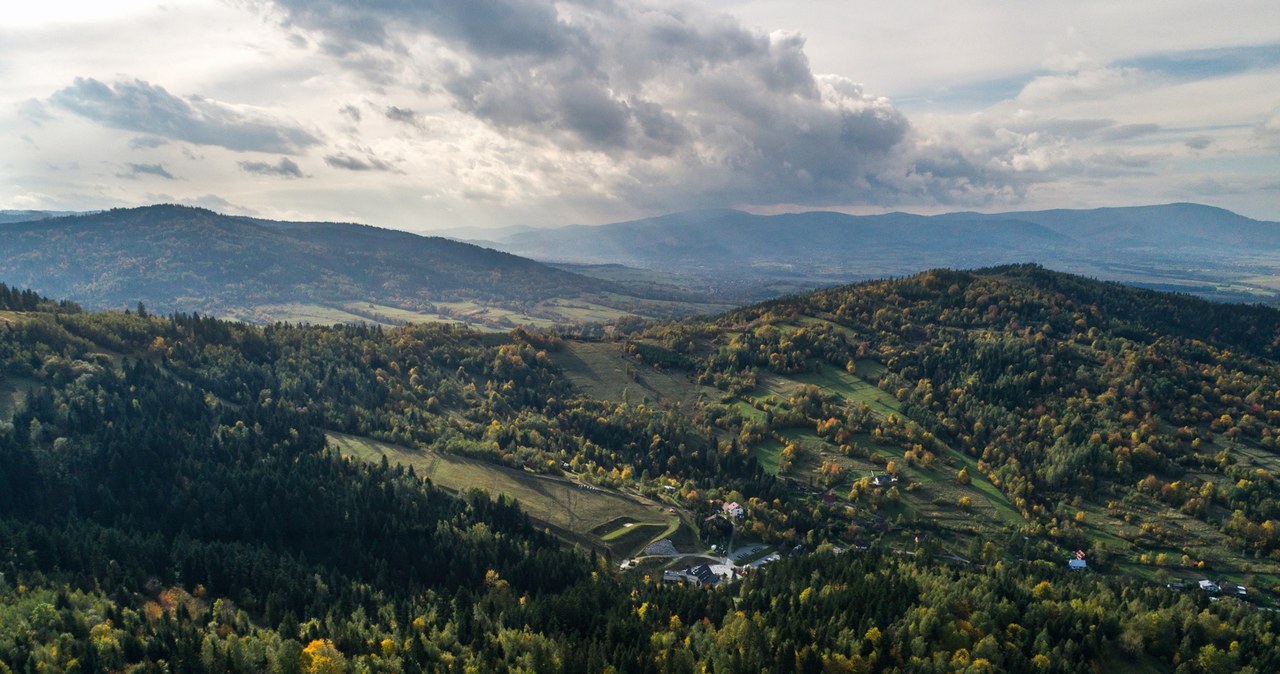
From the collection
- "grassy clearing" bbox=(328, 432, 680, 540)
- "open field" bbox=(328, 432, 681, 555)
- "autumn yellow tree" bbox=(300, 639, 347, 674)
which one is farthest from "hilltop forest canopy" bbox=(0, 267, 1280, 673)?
"grassy clearing" bbox=(328, 432, 680, 540)

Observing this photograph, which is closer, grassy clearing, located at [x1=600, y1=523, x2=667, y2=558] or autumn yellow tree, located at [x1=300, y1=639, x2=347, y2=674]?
autumn yellow tree, located at [x1=300, y1=639, x2=347, y2=674]

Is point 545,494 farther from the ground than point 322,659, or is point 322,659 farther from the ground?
point 322,659

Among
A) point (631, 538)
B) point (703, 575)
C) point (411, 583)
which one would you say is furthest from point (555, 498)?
point (411, 583)

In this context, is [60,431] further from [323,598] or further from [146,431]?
[323,598]

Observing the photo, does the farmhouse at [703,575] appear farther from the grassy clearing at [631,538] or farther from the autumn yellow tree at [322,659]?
the autumn yellow tree at [322,659]

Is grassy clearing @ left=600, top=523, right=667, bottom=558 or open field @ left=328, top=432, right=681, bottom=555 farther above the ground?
open field @ left=328, top=432, right=681, bottom=555

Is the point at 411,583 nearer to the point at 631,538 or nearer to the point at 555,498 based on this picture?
the point at 631,538

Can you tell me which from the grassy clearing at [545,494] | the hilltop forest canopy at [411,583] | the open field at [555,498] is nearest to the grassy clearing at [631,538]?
the open field at [555,498]

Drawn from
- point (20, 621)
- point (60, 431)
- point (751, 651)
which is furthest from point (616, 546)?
point (60, 431)

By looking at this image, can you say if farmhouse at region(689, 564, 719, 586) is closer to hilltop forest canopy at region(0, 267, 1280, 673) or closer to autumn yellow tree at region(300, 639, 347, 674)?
hilltop forest canopy at region(0, 267, 1280, 673)
